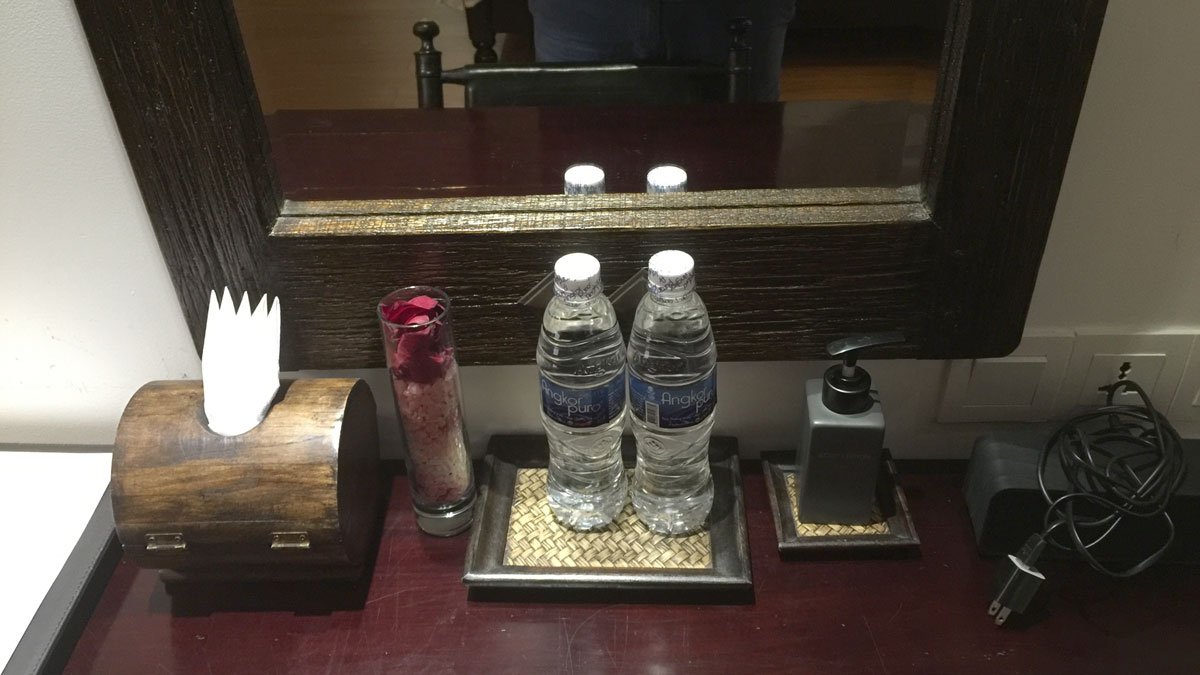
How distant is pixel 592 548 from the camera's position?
75cm

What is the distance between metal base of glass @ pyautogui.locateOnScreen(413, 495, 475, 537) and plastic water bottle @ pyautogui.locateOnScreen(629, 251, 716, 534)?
155 mm

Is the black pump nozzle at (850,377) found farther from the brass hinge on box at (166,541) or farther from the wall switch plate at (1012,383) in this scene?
the brass hinge on box at (166,541)

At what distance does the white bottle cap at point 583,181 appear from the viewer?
72cm

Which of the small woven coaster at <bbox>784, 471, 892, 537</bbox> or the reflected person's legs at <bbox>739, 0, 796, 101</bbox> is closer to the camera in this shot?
the reflected person's legs at <bbox>739, 0, 796, 101</bbox>

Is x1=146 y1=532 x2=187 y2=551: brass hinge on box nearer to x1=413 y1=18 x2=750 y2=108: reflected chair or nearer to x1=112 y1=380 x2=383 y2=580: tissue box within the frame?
x1=112 y1=380 x2=383 y2=580: tissue box

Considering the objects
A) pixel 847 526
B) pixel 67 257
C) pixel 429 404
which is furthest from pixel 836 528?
pixel 67 257

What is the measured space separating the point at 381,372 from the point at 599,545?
0.23 metres

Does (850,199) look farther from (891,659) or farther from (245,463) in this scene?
(245,463)

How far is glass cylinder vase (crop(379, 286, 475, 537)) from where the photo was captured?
0.69 metres

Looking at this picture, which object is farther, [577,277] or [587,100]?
[587,100]

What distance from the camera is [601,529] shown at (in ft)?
2.52

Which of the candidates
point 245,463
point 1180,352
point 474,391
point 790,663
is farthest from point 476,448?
point 1180,352

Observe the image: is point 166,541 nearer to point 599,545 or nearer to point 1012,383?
point 599,545

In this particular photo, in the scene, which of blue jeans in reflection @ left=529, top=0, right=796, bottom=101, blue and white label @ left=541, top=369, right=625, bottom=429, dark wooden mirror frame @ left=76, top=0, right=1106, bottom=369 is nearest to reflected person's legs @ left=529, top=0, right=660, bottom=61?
blue jeans in reflection @ left=529, top=0, right=796, bottom=101
